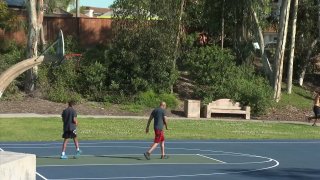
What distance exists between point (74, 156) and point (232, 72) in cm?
1984

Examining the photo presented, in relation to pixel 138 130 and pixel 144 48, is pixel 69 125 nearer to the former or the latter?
pixel 138 130

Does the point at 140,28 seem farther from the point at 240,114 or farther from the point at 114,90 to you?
the point at 240,114

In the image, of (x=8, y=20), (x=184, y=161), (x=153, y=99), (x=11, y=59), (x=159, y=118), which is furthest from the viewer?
(x=8, y=20)

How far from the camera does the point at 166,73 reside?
35.8m

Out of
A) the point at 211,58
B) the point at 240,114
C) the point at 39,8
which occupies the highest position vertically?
the point at 39,8

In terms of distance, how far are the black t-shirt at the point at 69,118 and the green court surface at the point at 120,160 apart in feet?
3.11

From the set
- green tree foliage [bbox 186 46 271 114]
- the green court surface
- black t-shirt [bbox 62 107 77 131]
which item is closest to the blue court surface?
the green court surface

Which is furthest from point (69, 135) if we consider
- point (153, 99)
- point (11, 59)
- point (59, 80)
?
point (11, 59)

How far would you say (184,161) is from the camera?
19.1 m

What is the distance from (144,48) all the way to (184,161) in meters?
17.0

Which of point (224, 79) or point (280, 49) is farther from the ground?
point (280, 49)

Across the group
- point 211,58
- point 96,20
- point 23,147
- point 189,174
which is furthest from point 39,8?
point 189,174

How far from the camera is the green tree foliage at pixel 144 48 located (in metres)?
35.2

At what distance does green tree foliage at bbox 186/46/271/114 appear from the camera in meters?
35.3
